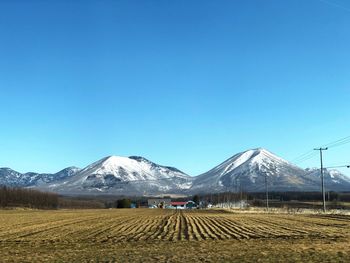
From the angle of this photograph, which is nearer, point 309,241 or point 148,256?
point 148,256

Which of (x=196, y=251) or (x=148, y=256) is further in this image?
(x=196, y=251)

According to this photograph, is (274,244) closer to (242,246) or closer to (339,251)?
(242,246)

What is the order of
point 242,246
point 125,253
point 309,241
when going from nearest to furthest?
point 125,253 < point 242,246 < point 309,241

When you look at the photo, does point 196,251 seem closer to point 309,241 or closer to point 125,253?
point 125,253

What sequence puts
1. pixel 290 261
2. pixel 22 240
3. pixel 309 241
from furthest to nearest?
pixel 22 240 < pixel 309 241 < pixel 290 261

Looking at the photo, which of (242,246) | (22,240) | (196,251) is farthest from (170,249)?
(22,240)

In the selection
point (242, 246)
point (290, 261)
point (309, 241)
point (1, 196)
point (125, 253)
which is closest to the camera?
Answer: point (290, 261)

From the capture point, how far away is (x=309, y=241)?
32.0 m

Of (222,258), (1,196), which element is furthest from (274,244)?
(1,196)

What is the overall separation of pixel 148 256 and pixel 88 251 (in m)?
4.75

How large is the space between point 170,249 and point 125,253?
2.97 m

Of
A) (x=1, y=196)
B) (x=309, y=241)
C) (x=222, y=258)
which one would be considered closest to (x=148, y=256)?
(x=222, y=258)

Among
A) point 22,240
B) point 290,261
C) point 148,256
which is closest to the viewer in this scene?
point 290,261

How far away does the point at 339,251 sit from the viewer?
25.6 m
